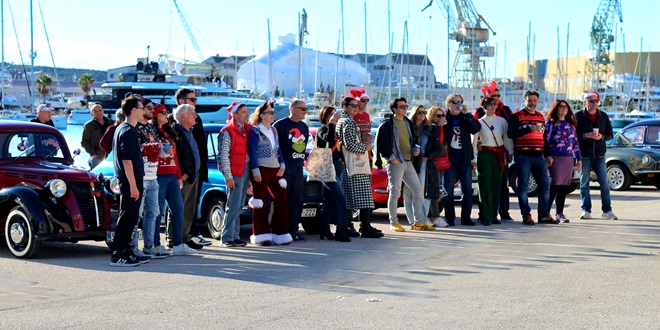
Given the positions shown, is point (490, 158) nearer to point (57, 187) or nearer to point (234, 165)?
point (234, 165)

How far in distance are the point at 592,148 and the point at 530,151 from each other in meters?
1.38

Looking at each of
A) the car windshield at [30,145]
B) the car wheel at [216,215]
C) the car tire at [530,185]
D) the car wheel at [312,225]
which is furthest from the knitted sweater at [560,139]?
the car windshield at [30,145]

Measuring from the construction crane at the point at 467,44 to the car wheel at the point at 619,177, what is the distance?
109993 millimetres

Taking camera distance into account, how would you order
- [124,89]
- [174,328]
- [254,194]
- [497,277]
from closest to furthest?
[174,328]
[497,277]
[254,194]
[124,89]

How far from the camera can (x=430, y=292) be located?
8.41 m

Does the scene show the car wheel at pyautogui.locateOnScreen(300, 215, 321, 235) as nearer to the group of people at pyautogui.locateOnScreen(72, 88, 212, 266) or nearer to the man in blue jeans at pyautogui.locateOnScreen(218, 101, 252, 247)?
the man in blue jeans at pyautogui.locateOnScreen(218, 101, 252, 247)

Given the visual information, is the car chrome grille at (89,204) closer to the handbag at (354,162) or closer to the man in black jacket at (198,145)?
the man in black jacket at (198,145)

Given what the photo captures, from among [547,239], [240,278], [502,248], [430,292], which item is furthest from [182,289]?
[547,239]

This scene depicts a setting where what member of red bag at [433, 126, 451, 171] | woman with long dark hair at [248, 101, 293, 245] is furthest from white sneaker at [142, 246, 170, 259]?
Result: red bag at [433, 126, 451, 171]

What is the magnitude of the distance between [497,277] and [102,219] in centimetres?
469

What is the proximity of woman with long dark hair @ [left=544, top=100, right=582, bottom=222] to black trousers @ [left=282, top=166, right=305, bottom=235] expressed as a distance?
4.50 m

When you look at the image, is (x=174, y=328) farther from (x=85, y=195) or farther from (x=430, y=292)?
(x=85, y=195)

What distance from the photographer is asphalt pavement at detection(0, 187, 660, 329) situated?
7191 mm

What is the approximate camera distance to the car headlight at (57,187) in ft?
35.4
